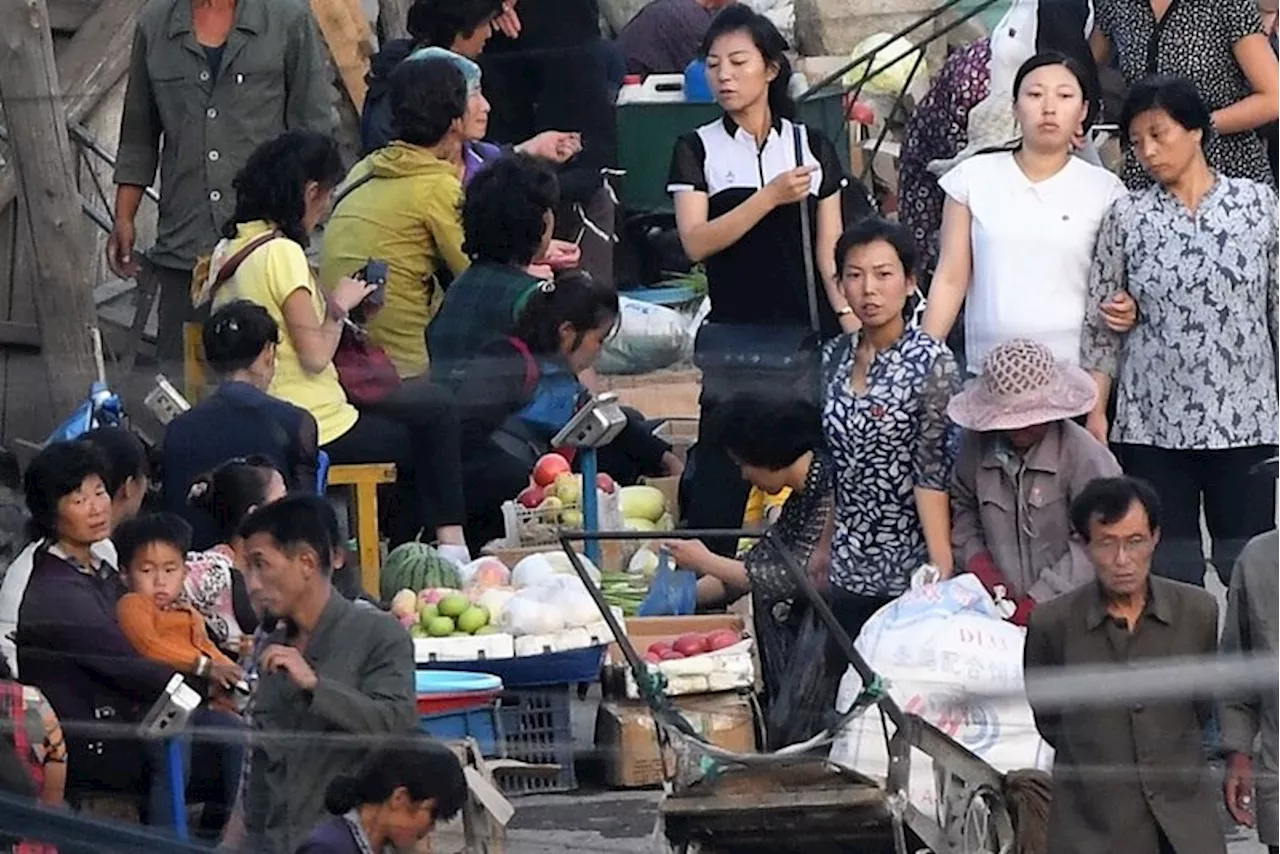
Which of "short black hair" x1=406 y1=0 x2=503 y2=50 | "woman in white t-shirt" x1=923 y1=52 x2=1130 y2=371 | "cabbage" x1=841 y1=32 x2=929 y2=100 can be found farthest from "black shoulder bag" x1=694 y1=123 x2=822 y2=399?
"cabbage" x1=841 y1=32 x2=929 y2=100

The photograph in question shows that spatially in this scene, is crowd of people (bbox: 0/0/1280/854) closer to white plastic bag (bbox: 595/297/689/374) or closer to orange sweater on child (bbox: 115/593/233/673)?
orange sweater on child (bbox: 115/593/233/673)

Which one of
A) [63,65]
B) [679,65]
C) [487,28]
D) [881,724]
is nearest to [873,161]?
[679,65]

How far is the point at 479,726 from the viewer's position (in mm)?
5309

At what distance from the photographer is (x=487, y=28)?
6.71m

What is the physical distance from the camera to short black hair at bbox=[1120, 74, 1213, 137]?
5.19m

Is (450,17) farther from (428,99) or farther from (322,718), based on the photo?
(322,718)

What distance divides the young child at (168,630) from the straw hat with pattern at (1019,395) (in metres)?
1.24

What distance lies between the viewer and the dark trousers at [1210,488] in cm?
520

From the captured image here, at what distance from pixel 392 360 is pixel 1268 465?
1726 millimetres

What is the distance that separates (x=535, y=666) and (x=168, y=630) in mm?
855

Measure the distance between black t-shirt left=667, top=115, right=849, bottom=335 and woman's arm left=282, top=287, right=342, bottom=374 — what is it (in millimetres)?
718

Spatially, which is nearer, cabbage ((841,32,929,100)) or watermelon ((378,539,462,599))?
watermelon ((378,539,462,599))

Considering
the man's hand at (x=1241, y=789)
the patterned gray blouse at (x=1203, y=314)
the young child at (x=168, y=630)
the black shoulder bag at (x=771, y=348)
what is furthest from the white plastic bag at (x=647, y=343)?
the man's hand at (x=1241, y=789)

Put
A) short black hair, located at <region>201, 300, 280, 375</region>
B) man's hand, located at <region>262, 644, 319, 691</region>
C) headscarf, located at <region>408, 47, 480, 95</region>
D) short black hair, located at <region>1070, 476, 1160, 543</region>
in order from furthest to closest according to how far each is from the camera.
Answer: headscarf, located at <region>408, 47, 480, 95</region> → short black hair, located at <region>201, 300, 280, 375</region> → short black hair, located at <region>1070, 476, 1160, 543</region> → man's hand, located at <region>262, 644, 319, 691</region>
